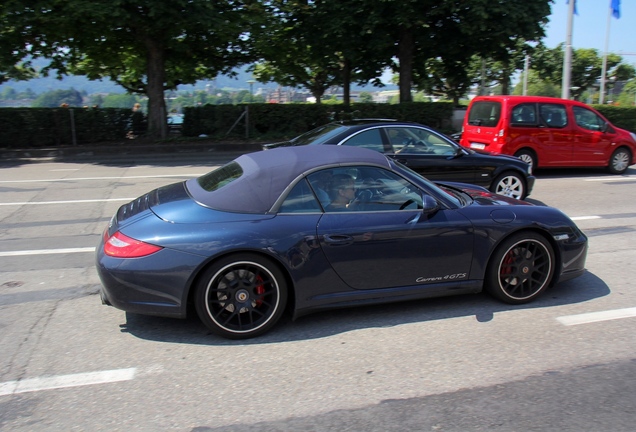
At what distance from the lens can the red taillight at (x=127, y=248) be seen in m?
4.00

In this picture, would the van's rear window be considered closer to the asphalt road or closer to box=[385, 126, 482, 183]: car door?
box=[385, 126, 482, 183]: car door

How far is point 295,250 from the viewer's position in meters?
4.13

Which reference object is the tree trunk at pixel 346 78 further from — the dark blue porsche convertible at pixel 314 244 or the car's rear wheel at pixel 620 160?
the dark blue porsche convertible at pixel 314 244

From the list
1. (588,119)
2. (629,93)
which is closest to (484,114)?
(588,119)

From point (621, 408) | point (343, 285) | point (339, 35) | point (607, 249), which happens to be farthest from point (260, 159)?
point (339, 35)

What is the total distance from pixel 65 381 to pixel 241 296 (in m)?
1.29

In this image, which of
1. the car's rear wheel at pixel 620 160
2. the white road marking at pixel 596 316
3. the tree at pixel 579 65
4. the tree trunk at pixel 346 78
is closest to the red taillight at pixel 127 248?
the white road marking at pixel 596 316

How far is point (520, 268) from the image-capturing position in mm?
4762

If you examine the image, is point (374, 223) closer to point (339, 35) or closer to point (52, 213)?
point (52, 213)

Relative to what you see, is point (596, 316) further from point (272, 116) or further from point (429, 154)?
point (272, 116)

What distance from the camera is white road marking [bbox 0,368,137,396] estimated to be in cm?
346

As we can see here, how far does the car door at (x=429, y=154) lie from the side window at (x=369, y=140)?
6.7 inches

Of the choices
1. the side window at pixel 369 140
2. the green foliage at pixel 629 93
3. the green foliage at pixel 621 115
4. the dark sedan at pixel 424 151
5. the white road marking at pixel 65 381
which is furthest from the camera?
the green foliage at pixel 629 93

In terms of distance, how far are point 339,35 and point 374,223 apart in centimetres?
1553
